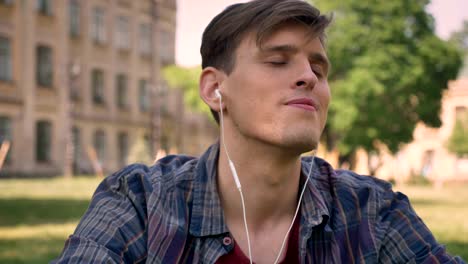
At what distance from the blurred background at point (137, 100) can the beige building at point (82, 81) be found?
0.06m

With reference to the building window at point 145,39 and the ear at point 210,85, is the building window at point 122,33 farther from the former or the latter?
the ear at point 210,85

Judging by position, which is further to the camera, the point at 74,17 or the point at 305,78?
the point at 74,17

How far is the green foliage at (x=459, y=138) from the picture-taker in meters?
50.4

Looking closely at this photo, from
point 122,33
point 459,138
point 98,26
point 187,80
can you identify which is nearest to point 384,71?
point 187,80

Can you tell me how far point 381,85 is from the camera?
22344 millimetres

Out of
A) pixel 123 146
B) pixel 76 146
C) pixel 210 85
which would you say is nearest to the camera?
pixel 210 85

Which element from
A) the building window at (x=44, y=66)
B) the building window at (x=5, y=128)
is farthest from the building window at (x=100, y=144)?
the building window at (x=5, y=128)

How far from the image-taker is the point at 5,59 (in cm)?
3134

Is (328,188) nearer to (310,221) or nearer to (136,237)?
(310,221)

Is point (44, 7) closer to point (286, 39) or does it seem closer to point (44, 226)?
point (44, 226)

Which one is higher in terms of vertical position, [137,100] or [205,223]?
[137,100]

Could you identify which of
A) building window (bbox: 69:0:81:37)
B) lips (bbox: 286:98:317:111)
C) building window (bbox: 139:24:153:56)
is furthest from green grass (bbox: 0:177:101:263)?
building window (bbox: 139:24:153:56)

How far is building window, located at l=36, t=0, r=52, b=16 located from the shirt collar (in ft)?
105

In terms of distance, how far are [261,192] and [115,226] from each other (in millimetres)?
504
